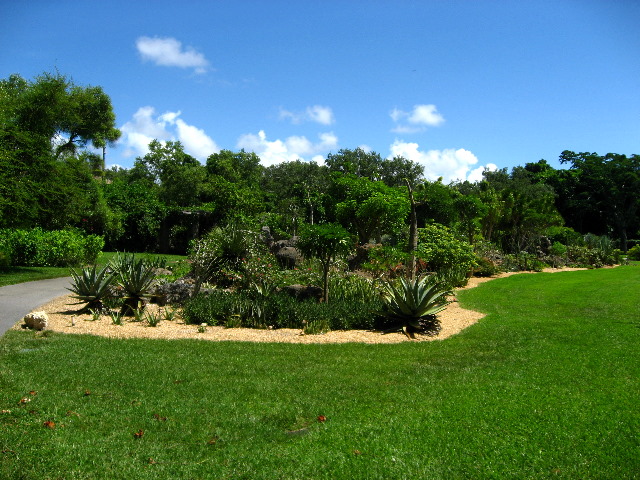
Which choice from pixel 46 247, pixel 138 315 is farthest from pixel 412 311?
pixel 46 247

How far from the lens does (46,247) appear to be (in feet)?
61.5

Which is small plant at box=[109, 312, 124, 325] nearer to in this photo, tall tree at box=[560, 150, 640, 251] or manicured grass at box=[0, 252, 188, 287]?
manicured grass at box=[0, 252, 188, 287]

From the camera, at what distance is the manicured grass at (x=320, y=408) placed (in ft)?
13.6

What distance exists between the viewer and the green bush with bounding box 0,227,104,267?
18.3 meters

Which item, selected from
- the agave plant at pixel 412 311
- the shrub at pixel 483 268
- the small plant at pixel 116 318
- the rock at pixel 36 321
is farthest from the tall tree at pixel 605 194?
the rock at pixel 36 321

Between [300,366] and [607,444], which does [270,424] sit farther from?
[607,444]

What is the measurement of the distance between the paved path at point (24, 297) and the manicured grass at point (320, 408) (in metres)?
1.92

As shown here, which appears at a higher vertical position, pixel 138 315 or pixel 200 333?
pixel 138 315

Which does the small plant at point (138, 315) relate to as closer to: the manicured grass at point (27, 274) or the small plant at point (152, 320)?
the small plant at point (152, 320)

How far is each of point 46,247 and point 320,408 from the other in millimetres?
17051

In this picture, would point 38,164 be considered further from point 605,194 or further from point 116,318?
point 605,194

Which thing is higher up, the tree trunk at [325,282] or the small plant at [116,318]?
the tree trunk at [325,282]

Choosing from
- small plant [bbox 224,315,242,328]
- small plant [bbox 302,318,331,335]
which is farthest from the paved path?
small plant [bbox 302,318,331,335]

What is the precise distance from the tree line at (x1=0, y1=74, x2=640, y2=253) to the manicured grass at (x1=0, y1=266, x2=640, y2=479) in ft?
22.2
